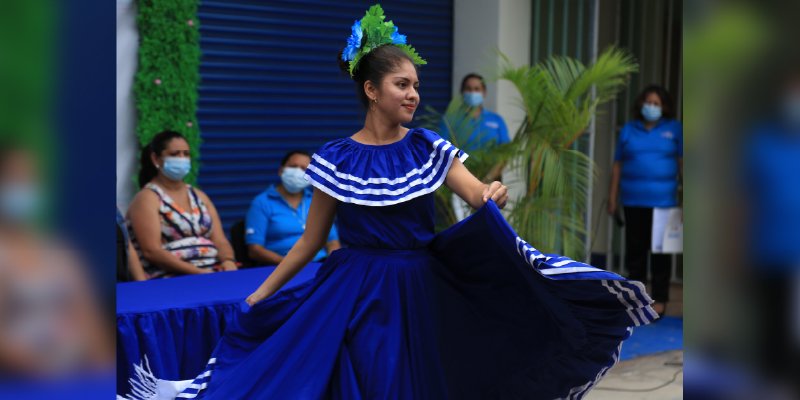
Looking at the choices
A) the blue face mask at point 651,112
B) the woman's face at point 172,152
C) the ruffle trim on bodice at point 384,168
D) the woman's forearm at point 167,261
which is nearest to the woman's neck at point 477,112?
the blue face mask at point 651,112

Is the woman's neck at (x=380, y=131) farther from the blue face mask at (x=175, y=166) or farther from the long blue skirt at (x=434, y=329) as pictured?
the blue face mask at (x=175, y=166)

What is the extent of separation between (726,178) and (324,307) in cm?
245

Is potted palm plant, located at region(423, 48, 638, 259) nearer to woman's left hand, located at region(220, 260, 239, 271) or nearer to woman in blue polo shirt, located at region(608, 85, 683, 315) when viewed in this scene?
woman in blue polo shirt, located at region(608, 85, 683, 315)

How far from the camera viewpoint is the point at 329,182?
3223mm

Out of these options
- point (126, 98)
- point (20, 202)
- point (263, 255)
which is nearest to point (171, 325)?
point (263, 255)

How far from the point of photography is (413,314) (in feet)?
10.3

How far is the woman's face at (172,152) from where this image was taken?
553 centimetres

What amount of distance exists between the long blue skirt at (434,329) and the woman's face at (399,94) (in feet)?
1.26

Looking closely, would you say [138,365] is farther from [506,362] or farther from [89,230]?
[89,230]

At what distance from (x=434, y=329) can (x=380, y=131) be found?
62 centimetres

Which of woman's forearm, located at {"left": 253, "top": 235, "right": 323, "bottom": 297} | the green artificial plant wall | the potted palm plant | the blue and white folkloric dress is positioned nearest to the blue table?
the blue and white folkloric dress

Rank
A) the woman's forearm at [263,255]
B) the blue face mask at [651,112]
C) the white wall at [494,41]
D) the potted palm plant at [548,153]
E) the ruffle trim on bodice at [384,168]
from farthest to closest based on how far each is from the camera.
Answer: the white wall at [494,41] → the blue face mask at [651,112] → the potted palm plant at [548,153] → the woman's forearm at [263,255] → the ruffle trim on bodice at [384,168]

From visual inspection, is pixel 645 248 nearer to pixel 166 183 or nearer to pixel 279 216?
pixel 279 216

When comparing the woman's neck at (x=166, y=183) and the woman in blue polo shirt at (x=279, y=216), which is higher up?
the woman's neck at (x=166, y=183)
